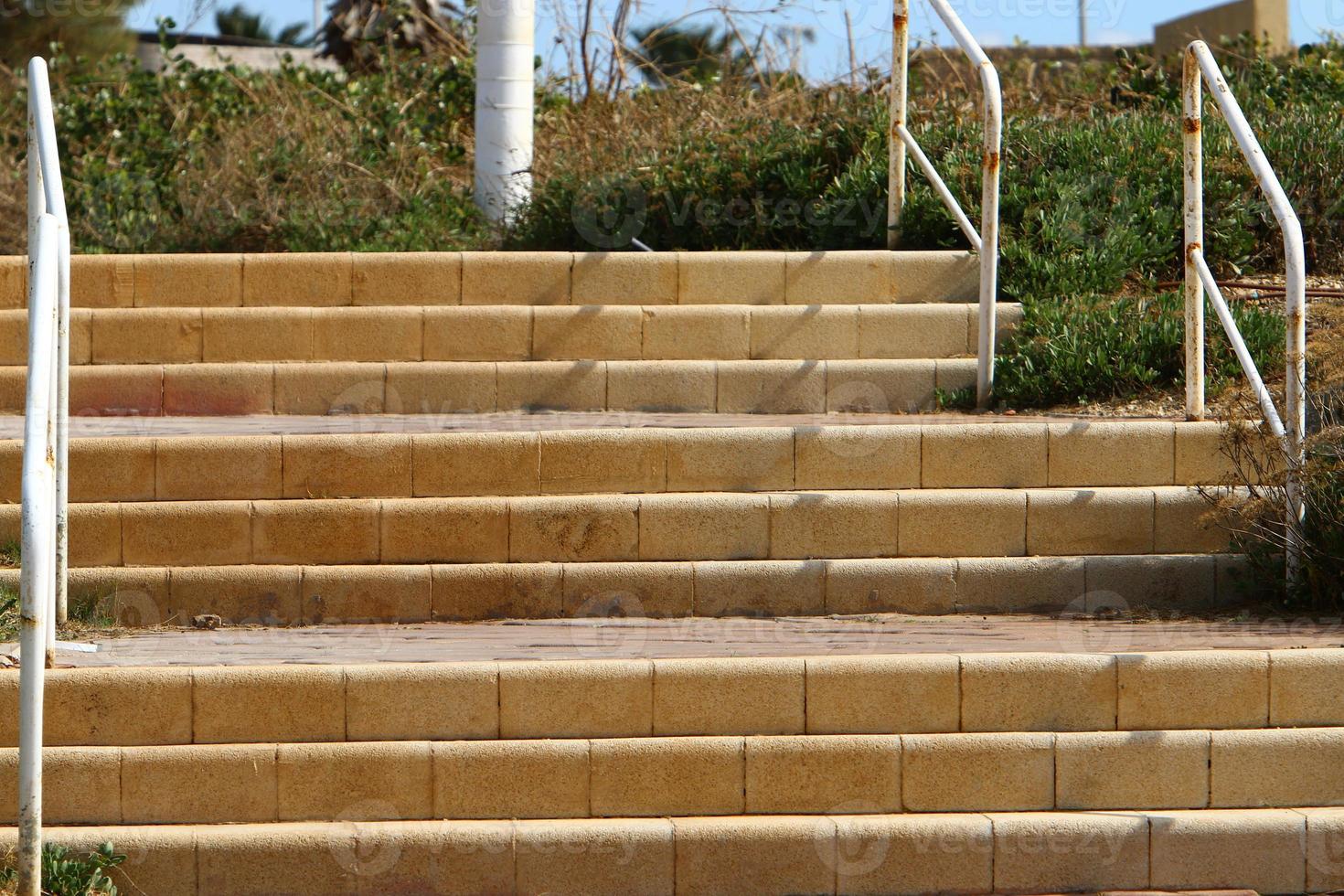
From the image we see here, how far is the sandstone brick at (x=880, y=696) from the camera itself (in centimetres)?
389

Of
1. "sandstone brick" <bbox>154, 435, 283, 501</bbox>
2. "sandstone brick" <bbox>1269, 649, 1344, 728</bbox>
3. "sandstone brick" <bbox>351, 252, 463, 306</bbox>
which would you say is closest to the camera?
"sandstone brick" <bbox>1269, 649, 1344, 728</bbox>

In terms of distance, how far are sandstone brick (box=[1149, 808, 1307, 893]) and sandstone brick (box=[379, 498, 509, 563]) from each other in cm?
216

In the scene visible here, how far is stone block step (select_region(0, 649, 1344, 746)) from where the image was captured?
12.6 feet

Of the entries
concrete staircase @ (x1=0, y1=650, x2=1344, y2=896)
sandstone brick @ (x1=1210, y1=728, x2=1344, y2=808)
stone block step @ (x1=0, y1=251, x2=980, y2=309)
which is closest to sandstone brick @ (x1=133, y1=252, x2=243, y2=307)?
stone block step @ (x1=0, y1=251, x2=980, y2=309)

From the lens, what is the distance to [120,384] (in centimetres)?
604

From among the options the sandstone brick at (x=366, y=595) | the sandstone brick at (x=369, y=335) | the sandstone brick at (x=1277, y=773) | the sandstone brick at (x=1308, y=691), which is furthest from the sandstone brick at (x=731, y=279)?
the sandstone brick at (x=1277, y=773)

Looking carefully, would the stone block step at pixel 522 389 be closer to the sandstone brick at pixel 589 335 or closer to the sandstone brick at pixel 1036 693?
the sandstone brick at pixel 589 335

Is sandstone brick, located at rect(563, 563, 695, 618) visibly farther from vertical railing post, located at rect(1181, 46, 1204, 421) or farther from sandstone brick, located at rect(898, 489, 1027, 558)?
vertical railing post, located at rect(1181, 46, 1204, 421)

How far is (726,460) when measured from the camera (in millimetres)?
5070

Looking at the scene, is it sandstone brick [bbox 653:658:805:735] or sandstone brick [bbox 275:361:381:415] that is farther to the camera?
sandstone brick [bbox 275:361:381:415]

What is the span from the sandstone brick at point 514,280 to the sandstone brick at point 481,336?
12.3 inches

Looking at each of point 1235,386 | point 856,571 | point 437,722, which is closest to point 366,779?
point 437,722

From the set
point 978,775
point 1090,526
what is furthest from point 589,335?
point 978,775

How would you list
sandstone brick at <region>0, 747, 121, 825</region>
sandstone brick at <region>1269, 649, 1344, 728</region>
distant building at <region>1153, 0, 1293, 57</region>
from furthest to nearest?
distant building at <region>1153, 0, 1293, 57</region>
sandstone brick at <region>1269, 649, 1344, 728</region>
sandstone brick at <region>0, 747, 121, 825</region>
